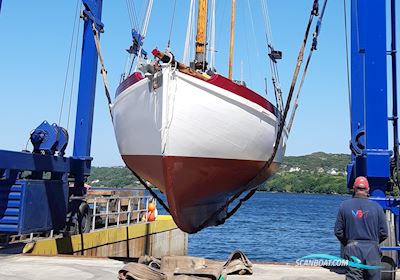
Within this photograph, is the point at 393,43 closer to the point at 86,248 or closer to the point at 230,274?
the point at 230,274

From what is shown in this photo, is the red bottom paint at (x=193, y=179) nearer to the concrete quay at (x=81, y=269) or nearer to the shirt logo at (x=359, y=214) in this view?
the concrete quay at (x=81, y=269)

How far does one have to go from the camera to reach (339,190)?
159125 millimetres

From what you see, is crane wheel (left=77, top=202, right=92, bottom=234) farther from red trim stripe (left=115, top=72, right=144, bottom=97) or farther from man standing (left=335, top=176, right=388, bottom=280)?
man standing (left=335, top=176, right=388, bottom=280)

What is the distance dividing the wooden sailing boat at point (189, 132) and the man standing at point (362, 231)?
10.6 feet

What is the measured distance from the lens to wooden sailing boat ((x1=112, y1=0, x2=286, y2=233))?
8.16 metres

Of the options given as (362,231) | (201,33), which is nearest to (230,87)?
(201,33)

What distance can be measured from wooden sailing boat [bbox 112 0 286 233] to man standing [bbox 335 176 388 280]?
3237 millimetres

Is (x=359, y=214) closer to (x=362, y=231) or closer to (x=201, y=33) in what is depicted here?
(x=362, y=231)

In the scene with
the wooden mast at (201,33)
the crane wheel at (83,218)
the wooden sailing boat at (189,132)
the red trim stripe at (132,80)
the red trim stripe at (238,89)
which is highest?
the wooden mast at (201,33)

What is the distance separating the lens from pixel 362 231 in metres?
5.59

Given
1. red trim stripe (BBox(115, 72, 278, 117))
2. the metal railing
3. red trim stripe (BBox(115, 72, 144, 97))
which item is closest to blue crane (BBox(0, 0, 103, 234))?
the metal railing

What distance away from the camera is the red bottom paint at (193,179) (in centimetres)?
841

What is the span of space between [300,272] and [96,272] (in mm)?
3374

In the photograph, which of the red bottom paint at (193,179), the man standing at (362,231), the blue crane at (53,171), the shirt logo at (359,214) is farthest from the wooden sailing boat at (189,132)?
the shirt logo at (359,214)
